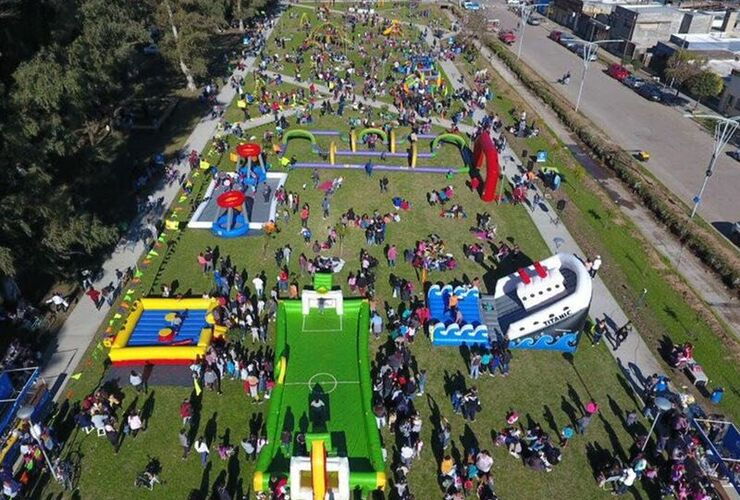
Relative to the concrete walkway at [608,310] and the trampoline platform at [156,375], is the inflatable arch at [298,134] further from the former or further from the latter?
the trampoline platform at [156,375]

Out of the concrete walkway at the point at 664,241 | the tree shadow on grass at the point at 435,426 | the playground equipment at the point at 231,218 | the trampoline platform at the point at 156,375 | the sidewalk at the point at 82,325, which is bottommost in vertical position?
the concrete walkway at the point at 664,241

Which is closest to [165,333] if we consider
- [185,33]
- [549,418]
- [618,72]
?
[549,418]

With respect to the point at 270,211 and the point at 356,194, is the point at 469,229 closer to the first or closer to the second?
the point at 356,194

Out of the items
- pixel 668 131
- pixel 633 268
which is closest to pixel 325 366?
pixel 633 268

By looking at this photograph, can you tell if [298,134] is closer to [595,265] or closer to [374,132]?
[374,132]

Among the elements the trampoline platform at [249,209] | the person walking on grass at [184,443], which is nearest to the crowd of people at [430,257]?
the trampoline platform at [249,209]
